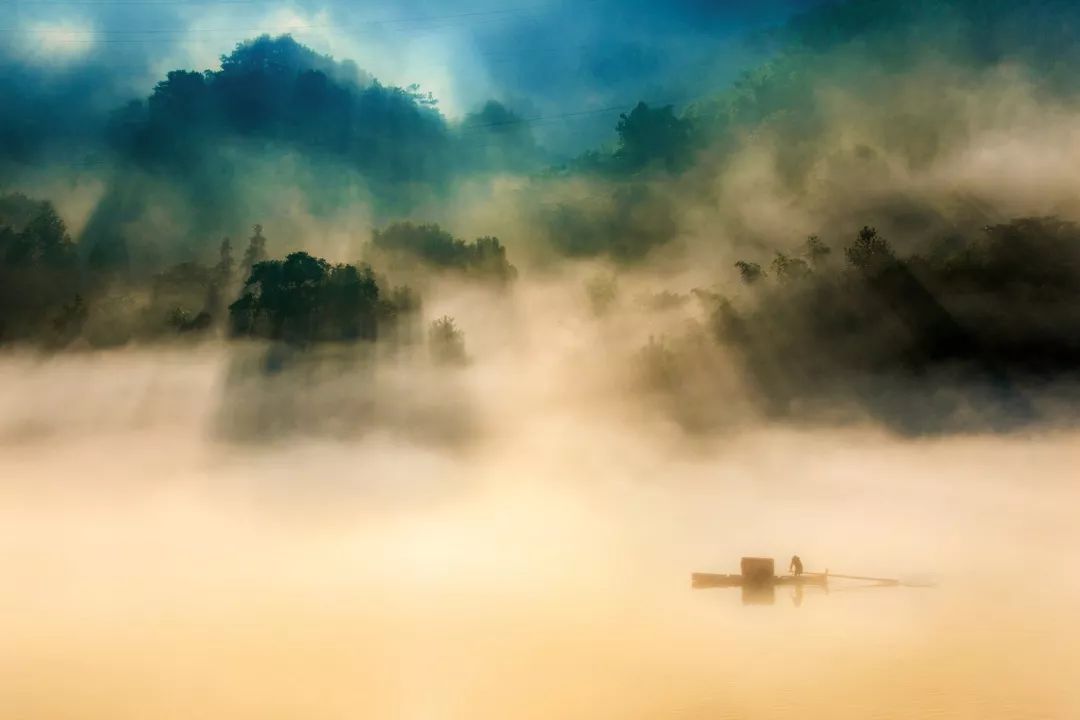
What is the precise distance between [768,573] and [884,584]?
10088mm

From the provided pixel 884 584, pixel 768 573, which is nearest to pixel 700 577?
pixel 768 573

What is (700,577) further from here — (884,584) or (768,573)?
(884,584)

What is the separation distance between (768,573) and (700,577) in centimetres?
276

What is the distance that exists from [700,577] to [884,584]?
429 inches

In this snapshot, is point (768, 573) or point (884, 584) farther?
point (884, 584)

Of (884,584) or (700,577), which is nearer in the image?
(700,577)

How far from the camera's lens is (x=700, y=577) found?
36000mm

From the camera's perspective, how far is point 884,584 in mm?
41531

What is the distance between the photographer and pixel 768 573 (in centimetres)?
3453
